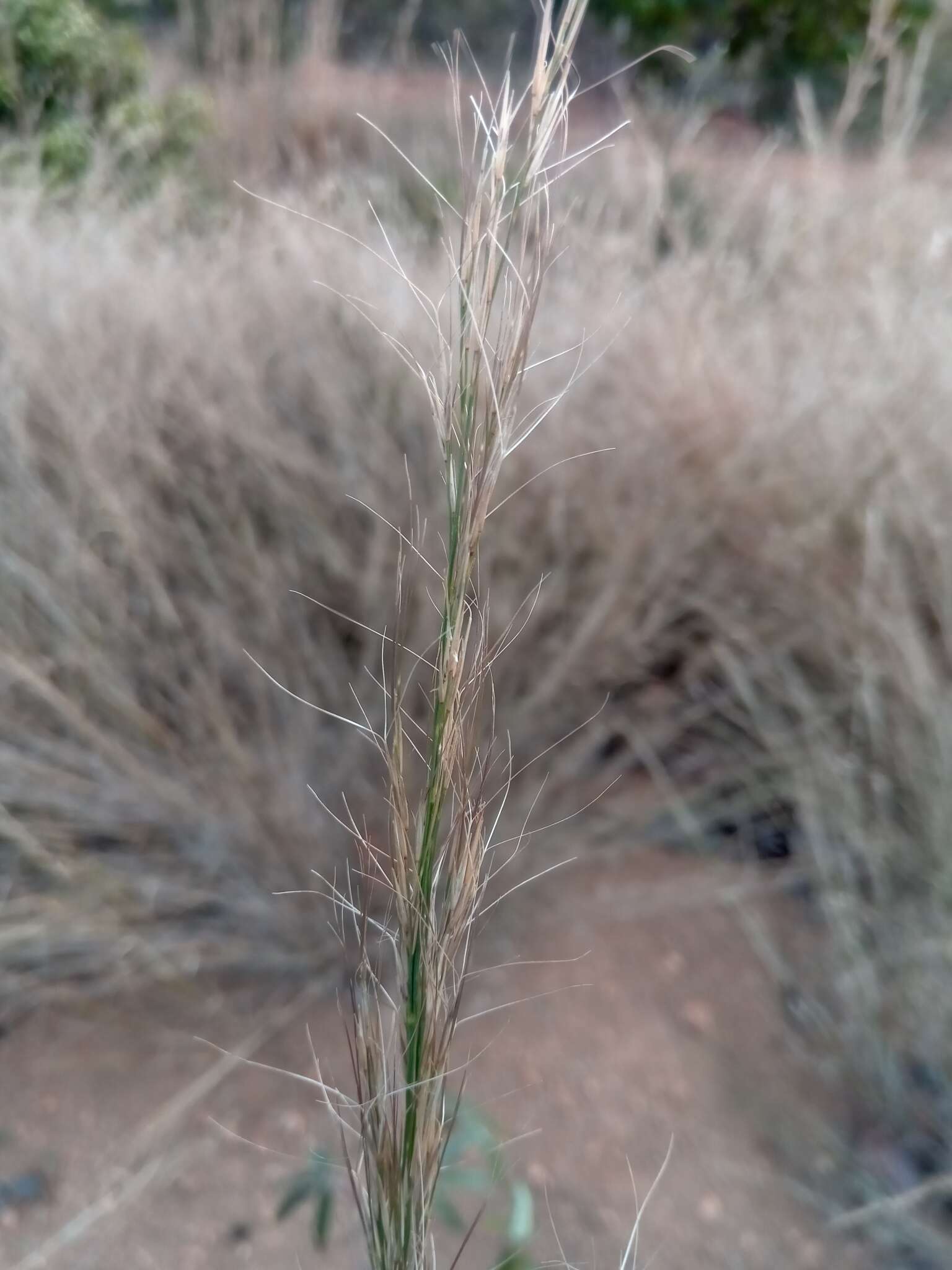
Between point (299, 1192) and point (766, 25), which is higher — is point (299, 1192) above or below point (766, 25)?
below

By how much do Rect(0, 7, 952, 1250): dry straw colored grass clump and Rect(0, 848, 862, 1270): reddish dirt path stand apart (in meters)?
0.12

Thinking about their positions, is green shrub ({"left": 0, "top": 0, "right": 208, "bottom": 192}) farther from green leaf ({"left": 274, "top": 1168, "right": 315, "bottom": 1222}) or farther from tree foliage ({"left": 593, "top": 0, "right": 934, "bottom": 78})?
tree foliage ({"left": 593, "top": 0, "right": 934, "bottom": 78})

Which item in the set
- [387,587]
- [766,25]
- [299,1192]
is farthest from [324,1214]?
[766,25]

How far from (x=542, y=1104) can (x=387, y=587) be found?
37.9 inches

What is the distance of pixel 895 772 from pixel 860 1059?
0.50 m

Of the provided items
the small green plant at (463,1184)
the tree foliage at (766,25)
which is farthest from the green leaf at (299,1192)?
the tree foliage at (766,25)

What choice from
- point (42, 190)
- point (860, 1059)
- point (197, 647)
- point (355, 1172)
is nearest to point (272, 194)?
point (42, 190)

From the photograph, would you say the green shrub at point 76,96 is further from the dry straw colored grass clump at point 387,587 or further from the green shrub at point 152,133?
the dry straw colored grass clump at point 387,587

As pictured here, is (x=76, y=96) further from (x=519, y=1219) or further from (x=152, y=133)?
(x=519, y=1219)

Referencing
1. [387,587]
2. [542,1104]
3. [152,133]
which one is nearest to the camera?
[542,1104]

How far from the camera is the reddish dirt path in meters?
1.55

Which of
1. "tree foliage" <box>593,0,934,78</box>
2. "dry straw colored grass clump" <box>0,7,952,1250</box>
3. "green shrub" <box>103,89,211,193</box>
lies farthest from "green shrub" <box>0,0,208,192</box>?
"tree foliage" <box>593,0,934,78</box>

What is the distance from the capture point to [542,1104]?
68.3 inches

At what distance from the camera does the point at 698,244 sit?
3920mm
